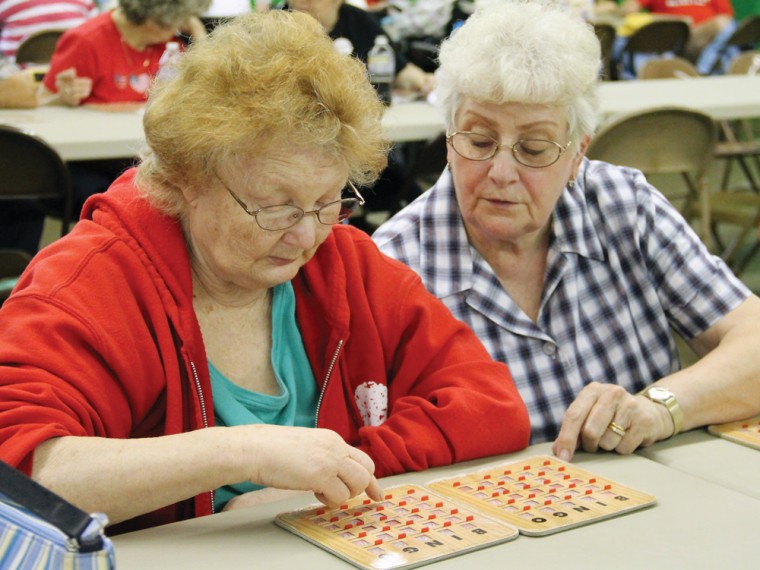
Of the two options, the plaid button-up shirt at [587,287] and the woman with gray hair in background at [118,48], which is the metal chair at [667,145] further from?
the woman with gray hair in background at [118,48]

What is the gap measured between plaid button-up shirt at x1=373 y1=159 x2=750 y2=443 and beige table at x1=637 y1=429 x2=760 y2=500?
1.00 feet

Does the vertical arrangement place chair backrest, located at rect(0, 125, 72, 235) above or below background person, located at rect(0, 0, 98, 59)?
below

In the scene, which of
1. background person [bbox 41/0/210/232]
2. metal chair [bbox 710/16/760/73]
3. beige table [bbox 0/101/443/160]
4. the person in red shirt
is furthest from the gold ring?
the person in red shirt

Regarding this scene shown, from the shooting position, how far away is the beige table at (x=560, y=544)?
1.30m

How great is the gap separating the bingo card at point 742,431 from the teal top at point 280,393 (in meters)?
0.74

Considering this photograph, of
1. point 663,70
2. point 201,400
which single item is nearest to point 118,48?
point 663,70

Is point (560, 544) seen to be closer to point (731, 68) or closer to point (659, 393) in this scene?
point (659, 393)

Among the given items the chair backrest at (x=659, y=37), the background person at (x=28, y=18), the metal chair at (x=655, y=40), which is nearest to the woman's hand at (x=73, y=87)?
the background person at (x=28, y=18)

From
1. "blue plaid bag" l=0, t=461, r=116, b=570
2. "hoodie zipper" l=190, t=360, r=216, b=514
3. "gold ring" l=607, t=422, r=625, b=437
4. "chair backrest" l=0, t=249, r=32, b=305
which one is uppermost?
"blue plaid bag" l=0, t=461, r=116, b=570

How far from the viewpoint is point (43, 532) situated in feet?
2.89

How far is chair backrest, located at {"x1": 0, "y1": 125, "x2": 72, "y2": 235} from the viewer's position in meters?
3.16

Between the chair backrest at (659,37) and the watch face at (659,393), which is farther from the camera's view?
the chair backrest at (659,37)

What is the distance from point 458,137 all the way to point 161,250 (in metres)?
0.74

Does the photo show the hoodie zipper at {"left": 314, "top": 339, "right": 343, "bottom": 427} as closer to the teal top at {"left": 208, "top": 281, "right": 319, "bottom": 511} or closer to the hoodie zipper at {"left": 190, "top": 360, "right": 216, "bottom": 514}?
the teal top at {"left": 208, "top": 281, "right": 319, "bottom": 511}
